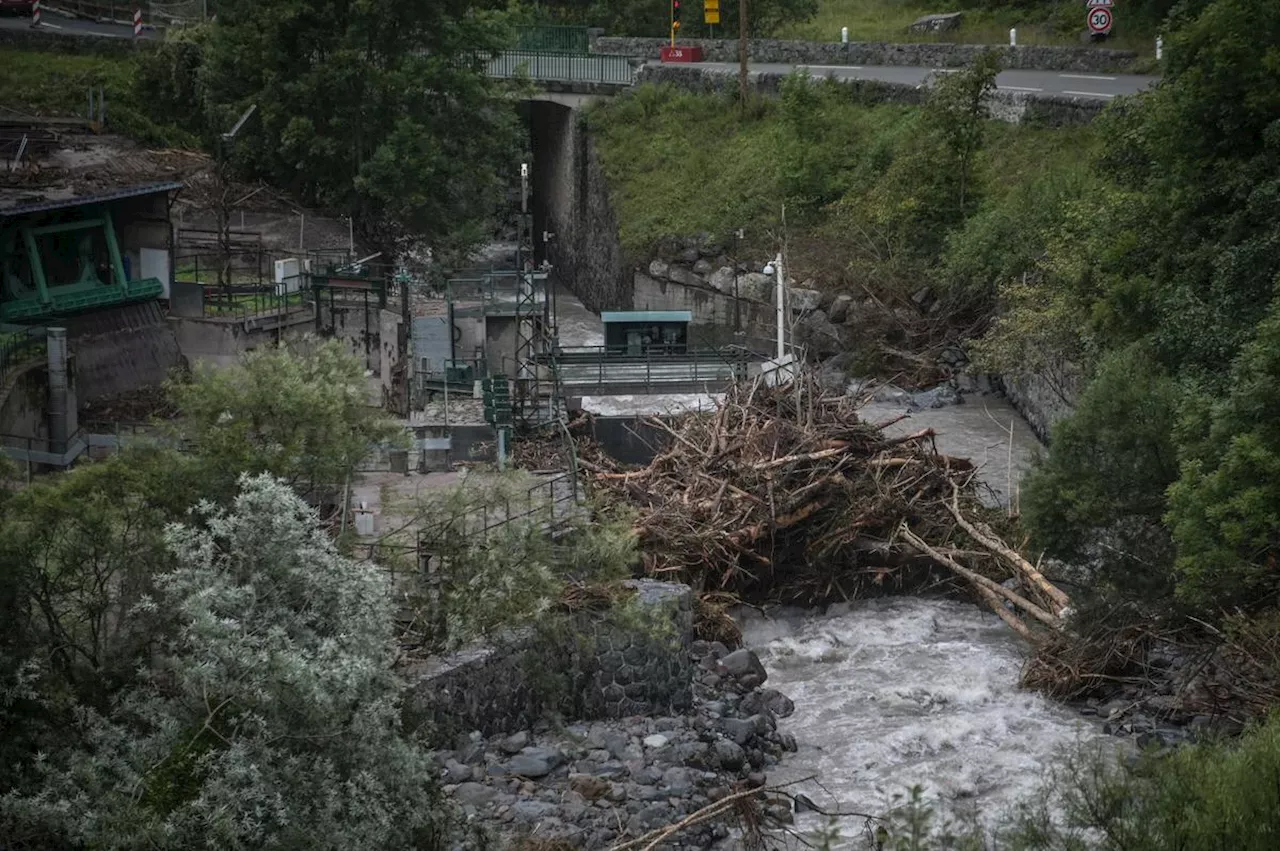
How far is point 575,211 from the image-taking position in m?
56.8

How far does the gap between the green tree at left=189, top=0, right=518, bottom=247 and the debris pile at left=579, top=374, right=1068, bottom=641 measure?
68.8ft

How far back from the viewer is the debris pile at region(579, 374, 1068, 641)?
26562 millimetres

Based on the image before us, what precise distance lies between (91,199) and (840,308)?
55.1 feet

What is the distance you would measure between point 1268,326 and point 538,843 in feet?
35.6

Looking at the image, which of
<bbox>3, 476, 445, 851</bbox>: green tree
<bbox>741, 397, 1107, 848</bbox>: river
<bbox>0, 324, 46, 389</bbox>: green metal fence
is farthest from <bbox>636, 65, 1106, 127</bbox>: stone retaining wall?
<bbox>3, 476, 445, 851</bbox>: green tree

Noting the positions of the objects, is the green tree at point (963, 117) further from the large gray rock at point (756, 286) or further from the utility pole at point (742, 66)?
the utility pole at point (742, 66)

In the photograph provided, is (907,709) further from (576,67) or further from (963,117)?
(576,67)

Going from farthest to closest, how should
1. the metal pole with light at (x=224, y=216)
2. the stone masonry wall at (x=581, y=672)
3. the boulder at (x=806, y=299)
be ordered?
1. the boulder at (x=806, y=299)
2. the metal pole with light at (x=224, y=216)
3. the stone masonry wall at (x=581, y=672)

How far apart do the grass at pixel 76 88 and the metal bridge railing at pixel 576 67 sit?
1038 cm

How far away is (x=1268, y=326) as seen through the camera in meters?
22.2

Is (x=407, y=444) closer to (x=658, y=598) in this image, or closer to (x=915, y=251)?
(x=658, y=598)

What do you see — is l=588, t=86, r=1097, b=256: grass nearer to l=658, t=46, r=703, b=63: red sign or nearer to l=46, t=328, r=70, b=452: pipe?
l=658, t=46, r=703, b=63: red sign

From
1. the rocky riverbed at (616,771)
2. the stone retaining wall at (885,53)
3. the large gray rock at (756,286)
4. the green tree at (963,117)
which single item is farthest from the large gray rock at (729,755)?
the stone retaining wall at (885,53)

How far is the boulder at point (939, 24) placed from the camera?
56.4 metres
